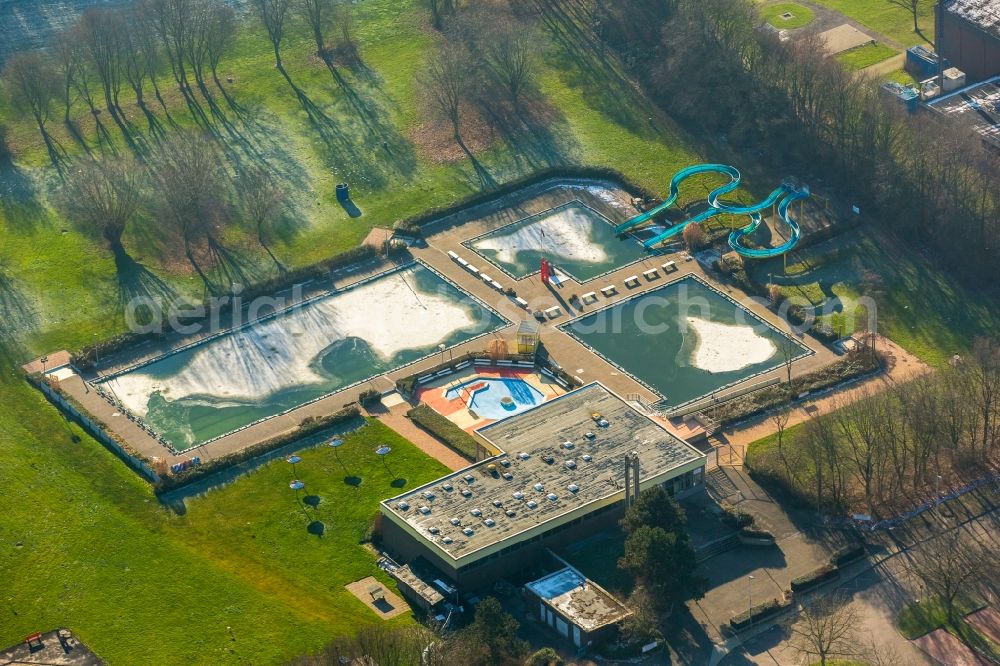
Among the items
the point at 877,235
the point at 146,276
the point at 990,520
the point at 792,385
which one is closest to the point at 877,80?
the point at 877,235

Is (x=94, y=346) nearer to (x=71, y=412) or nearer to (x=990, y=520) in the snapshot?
(x=71, y=412)

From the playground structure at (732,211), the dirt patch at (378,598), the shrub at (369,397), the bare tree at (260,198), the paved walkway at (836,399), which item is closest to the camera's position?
Answer: the dirt patch at (378,598)

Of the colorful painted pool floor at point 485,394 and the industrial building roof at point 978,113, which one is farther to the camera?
the industrial building roof at point 978,113

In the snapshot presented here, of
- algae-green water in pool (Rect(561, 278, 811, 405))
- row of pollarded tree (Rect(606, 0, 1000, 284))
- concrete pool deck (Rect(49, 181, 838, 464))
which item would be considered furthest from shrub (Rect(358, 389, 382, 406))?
row of pollarded tree (Rect(606, 0, 1000, 284))

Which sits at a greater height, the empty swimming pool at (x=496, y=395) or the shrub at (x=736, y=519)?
the empty swimming pool at (x=496, y=395)

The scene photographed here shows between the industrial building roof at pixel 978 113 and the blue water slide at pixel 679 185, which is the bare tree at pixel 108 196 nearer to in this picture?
the blue water slide at pixel 679 185

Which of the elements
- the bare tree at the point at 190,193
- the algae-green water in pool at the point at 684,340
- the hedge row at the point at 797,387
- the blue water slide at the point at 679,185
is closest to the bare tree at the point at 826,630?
the hedge row at the point at 797,387

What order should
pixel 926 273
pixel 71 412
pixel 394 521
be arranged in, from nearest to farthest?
1. pixel 394 521
2. pixel 71 412
3. pixel 926 273
